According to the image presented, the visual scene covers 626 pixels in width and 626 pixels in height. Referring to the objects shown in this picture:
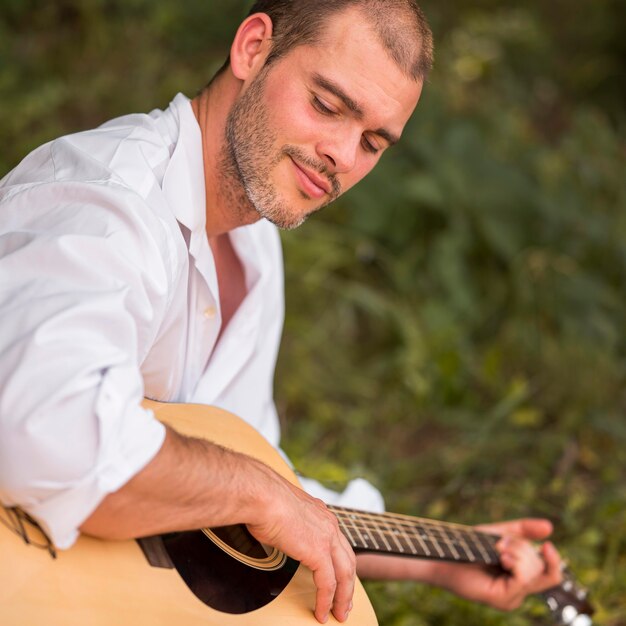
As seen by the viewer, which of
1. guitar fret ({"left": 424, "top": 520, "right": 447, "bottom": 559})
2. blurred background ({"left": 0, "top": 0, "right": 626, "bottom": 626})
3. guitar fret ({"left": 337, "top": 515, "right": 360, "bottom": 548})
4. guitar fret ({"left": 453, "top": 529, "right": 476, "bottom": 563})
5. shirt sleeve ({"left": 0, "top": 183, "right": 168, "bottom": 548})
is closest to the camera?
shirt sleeve ({"left": 0, "top": 183, "right": 168, "bottom": 548})

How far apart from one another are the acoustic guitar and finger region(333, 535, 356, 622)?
2.1 inches

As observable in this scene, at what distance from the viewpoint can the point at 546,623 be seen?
304 cm

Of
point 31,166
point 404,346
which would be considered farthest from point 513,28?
point 31,166

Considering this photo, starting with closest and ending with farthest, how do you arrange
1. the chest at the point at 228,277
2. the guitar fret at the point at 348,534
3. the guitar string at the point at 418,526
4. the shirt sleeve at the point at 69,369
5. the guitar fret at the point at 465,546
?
the shirt sleeve at the point at 69,369
the guitar fret at the point at 348,534
the guitar string at the point at 418,526
the guitar fret at the point at 465,546
the chest at the point at 228,277

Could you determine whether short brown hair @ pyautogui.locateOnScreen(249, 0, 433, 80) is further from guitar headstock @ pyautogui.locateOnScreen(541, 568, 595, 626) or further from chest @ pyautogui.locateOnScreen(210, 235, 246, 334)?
guitar headstock @ pyautogui.locateOnScreen(541, 568, 595, 626)

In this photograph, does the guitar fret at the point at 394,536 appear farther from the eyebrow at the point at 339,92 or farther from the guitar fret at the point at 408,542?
the eyebrow at the point at 339,92

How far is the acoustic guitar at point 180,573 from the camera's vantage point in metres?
1.50

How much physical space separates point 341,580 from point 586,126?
4.15 m

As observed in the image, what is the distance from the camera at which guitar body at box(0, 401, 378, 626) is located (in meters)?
1.48

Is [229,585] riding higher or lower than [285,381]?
higher

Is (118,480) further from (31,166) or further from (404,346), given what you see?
(404,346)

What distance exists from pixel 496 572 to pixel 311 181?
1313mm

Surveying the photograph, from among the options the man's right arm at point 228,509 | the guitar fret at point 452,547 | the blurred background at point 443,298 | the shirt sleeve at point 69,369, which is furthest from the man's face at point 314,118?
the blurred background at point 443,298

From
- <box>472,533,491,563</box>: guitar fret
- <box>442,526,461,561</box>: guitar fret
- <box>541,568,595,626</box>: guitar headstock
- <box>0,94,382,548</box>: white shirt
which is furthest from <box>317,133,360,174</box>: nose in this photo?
<box>541,568,595,626</box>: guitar headstock
